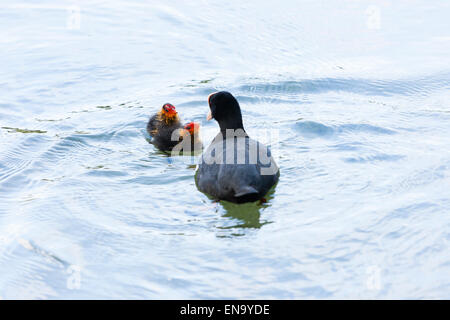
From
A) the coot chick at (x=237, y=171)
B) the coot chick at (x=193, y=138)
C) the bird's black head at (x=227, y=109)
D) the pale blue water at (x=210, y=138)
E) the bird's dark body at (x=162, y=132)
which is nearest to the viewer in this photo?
the pale blue water at (x=210, y=138)

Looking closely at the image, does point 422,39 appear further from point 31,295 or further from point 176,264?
point 31,295

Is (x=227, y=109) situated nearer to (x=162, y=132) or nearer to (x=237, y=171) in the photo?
(x=162, y=132)

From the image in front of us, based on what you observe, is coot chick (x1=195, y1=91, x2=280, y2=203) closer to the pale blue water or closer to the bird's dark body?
the pale blue water

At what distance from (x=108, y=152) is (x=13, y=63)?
4.11 meters

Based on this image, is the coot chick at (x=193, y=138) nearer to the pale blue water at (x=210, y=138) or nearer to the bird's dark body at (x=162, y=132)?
the bird's dark body at (x=162, y=132)

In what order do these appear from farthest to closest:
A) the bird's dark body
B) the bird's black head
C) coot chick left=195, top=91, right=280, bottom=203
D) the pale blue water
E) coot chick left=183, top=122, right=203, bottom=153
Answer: coot chick left=183, top=122, right=203, bottom=153
the bird's dark body
the bird's black head
coot chick left=195, top=91, right=280, bottom=203
the pale blue water

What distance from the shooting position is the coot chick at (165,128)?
7879 mm

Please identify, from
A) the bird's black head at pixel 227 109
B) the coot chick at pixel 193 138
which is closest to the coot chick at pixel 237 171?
the bird's black head at pixel 227 109

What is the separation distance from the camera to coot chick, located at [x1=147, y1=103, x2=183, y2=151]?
7.88 m

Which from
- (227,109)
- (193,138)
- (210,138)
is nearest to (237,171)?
(227,109)

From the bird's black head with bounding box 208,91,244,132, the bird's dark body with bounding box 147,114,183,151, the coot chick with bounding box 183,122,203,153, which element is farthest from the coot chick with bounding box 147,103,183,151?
the bird's black head with bounding box 208,91,244,132

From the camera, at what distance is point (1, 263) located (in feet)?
17.3

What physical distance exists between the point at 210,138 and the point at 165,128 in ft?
3.10

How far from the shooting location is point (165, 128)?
790 cm
